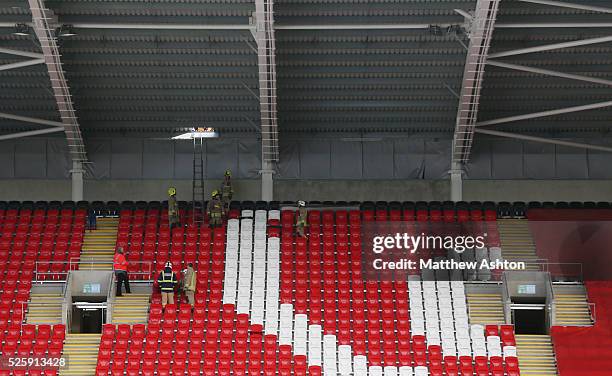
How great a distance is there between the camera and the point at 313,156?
4419 centimetres

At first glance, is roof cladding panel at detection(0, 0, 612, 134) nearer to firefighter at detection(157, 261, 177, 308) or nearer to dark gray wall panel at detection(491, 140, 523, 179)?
dark gray wall panel at detection(491, 140, 523, 179)

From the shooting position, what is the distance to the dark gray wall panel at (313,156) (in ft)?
145

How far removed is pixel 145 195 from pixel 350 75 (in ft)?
32.9

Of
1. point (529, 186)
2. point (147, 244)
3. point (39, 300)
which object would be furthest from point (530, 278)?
point (39, 300)

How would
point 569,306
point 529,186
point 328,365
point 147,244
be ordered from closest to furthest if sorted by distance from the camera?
point 328,365, point 569,306, point 147,244, point 529,186

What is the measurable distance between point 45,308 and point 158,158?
29.0ft

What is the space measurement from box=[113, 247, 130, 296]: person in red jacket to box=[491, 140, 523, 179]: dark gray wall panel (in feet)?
49.6

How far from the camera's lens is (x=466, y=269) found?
126ft

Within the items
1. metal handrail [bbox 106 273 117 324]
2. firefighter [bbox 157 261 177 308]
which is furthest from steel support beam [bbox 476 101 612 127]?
metal handrail [bbox 106 273 117 324]

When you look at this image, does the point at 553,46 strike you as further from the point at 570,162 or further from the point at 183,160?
the point at 183,160

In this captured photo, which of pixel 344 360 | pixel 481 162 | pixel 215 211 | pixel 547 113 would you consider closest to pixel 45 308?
pixel 215 211

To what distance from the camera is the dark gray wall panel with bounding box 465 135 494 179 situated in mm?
44094

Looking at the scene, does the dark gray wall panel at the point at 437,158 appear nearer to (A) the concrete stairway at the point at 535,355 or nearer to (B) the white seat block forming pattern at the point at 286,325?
(A) the concrete stairway at the point at 535,355

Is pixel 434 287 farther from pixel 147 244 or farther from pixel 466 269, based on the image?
pixel 147 244
